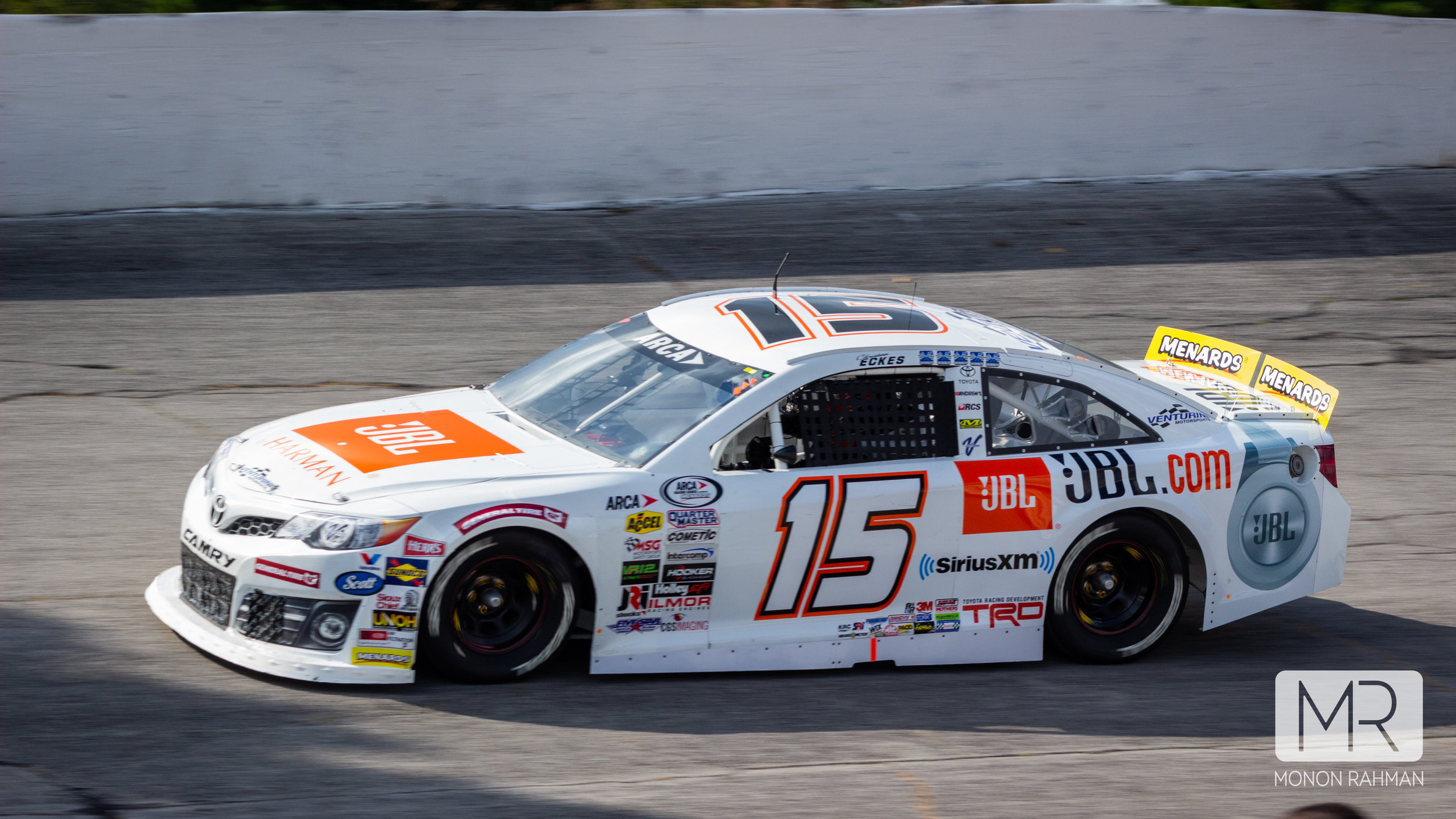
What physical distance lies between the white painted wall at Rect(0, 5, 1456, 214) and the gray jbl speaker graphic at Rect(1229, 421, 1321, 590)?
8.92 metres

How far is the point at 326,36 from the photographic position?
1345 cm

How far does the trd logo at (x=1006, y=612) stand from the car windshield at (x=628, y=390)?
1.38 meters

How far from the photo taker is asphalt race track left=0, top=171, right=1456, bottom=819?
4.78 m

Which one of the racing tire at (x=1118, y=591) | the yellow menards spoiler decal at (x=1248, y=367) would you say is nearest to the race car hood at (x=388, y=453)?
the racing tire at (x=1118, y=591)

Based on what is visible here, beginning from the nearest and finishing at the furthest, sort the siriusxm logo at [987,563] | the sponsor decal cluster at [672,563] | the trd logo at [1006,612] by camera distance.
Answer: the sponsor decal cluster at [672,563] < the siriusxm logo at [987,563] < the trd logo at [1006,612]

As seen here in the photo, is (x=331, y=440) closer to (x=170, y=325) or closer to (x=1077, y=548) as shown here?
(x=1077, y=548)

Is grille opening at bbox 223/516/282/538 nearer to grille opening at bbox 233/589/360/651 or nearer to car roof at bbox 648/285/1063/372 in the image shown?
grille opening at bbox 233/589/360/651

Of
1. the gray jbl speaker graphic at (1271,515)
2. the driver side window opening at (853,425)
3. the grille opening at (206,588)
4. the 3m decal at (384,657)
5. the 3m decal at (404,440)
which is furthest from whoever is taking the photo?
the gray jbl speaker graphic at (1271,515)

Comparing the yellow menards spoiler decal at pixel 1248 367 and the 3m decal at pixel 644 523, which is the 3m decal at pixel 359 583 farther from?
the yellow menards spoiler decal at pixel 1248 367

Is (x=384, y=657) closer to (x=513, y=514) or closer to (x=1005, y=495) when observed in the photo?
(x=513, y=514)

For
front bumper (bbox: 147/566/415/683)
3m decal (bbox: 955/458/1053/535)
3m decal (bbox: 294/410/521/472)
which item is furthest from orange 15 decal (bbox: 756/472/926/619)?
front bumper (bbox: 147/566/415/683)

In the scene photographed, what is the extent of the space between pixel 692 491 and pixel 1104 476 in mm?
1887

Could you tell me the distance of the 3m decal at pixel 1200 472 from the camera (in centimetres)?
617

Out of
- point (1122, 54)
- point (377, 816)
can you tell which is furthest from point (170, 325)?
point (1122, 54)
